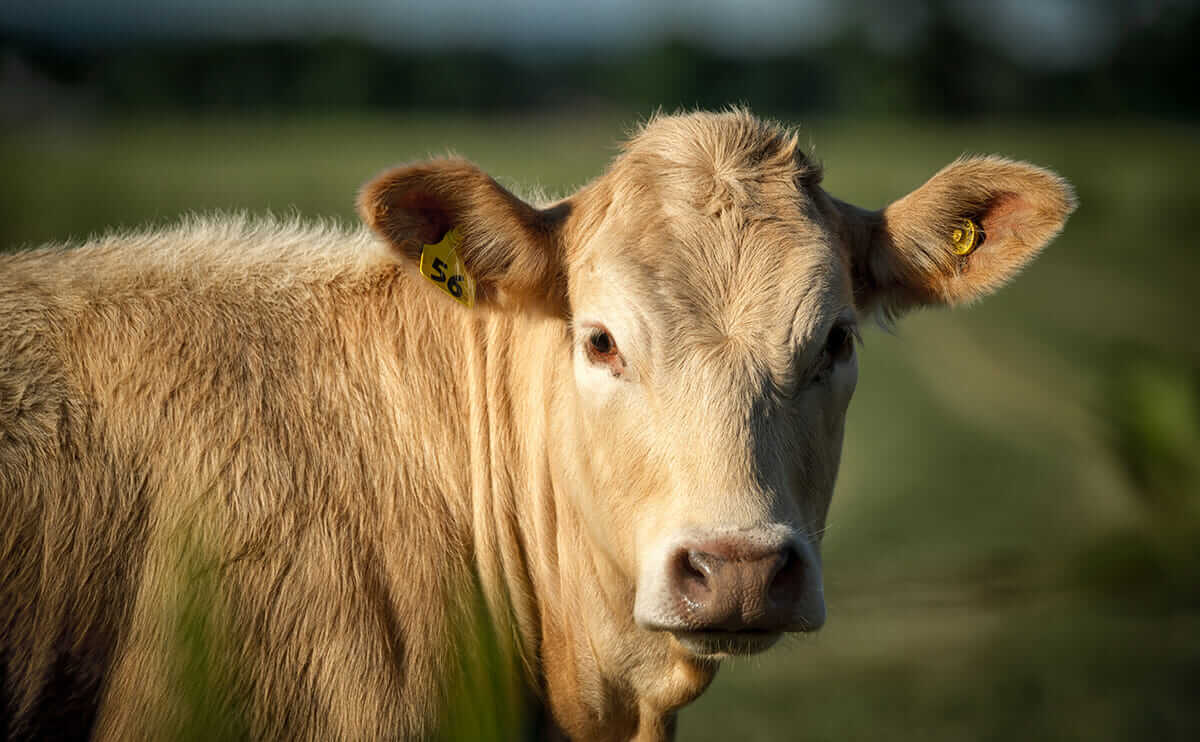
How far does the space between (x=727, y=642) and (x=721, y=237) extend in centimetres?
116

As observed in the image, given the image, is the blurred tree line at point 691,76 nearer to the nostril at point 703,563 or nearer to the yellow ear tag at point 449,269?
the yellow ear tag at point 449,269

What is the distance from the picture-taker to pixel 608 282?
11.3 feet

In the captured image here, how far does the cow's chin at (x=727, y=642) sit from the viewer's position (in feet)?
9.92

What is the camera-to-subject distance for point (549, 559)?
3.81 m

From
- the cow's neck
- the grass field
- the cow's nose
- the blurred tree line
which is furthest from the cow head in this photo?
the blurred tree line

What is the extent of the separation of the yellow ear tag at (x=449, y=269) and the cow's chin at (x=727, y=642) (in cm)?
125

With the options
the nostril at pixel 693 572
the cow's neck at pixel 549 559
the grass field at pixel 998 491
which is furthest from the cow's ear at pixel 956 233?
the nostril at pixel 693 572

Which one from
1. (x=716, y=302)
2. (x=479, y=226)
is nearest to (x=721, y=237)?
(x=716, y=302)

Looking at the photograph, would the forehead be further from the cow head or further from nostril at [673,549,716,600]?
nostril at [673,549,716,600]

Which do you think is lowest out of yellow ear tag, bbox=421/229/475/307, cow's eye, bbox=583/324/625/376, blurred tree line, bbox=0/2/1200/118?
blurred tree line, bbox=0/2/1200/118

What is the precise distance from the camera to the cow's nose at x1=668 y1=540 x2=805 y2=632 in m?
2.92

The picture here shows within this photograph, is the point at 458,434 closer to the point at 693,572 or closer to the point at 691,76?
the point at 693,572

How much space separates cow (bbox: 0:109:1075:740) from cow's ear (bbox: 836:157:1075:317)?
0.03 feet

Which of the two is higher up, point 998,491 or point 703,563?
point 703,563
